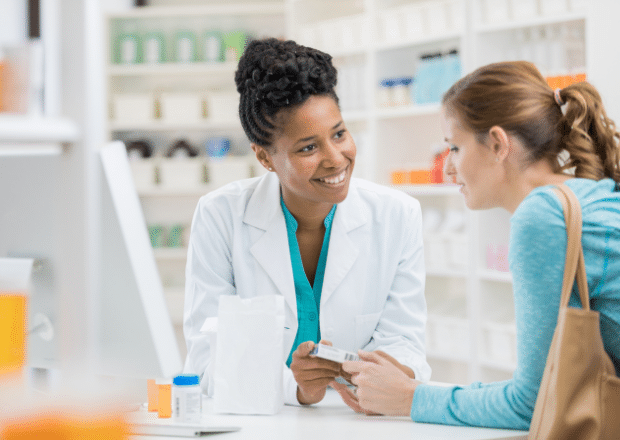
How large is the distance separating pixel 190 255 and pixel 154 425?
1.89 feet

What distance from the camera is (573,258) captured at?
1037 mm

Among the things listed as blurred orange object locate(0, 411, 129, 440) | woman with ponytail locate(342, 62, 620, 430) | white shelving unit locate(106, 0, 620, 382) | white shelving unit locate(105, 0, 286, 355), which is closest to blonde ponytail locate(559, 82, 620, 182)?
woman with ponytail locate(342, 62, 620, 430)

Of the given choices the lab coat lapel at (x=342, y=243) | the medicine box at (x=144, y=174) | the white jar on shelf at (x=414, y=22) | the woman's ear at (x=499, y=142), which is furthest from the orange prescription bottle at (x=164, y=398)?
the medicine box at (x=144, y=174)

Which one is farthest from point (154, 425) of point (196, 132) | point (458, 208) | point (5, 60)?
point (196, 132)

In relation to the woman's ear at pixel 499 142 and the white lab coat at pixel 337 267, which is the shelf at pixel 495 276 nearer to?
the white lab coat at pixel 337 267

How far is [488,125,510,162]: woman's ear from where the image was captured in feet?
4.20

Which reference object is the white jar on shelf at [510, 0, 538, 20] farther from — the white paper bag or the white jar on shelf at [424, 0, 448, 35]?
the white paper bag

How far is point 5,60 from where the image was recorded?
0.70 metres

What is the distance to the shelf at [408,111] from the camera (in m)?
3.82

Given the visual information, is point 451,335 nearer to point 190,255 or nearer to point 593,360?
point 190,255

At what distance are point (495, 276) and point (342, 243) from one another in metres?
2.10

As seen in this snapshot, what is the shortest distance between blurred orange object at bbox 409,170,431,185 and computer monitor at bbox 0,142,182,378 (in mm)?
3272

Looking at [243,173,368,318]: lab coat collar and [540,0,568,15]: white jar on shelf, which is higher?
[540,0,568,15]: white jar on shelf

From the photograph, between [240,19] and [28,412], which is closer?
[28,412]
